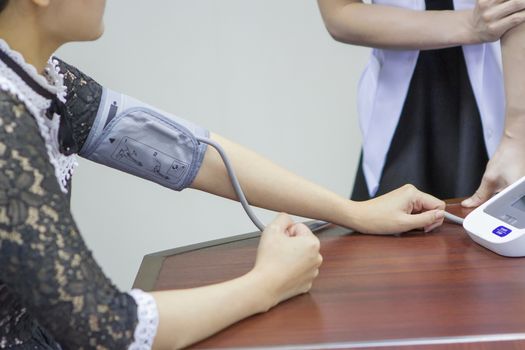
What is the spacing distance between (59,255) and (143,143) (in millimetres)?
434

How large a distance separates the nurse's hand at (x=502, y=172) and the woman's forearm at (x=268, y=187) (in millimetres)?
221

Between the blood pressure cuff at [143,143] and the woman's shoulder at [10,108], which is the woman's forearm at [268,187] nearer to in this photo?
the blood pressure cuff at [143,143]

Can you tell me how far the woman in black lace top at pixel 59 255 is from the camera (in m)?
0.89

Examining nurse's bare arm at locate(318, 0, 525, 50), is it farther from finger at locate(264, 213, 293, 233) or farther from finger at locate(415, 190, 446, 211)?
finger at locate(264, 213, 293, 233)

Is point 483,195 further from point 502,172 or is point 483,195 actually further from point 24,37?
point 24,37

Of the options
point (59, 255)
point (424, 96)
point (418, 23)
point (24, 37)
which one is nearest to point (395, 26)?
point (418, 23)

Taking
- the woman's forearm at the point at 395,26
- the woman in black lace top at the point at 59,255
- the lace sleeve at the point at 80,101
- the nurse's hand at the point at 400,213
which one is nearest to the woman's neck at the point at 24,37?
the woman in black lace top at the point at 59,255

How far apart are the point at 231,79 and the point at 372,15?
1309 mm

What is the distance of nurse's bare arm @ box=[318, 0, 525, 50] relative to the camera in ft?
4.91

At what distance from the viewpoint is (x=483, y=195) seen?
1.45 meters

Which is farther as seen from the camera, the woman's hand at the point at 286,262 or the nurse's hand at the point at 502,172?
the nurse's hand at the point at 502,172

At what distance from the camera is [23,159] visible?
0.90 metres

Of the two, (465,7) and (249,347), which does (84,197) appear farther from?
(249,347)

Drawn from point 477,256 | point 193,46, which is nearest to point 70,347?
point 477,256
